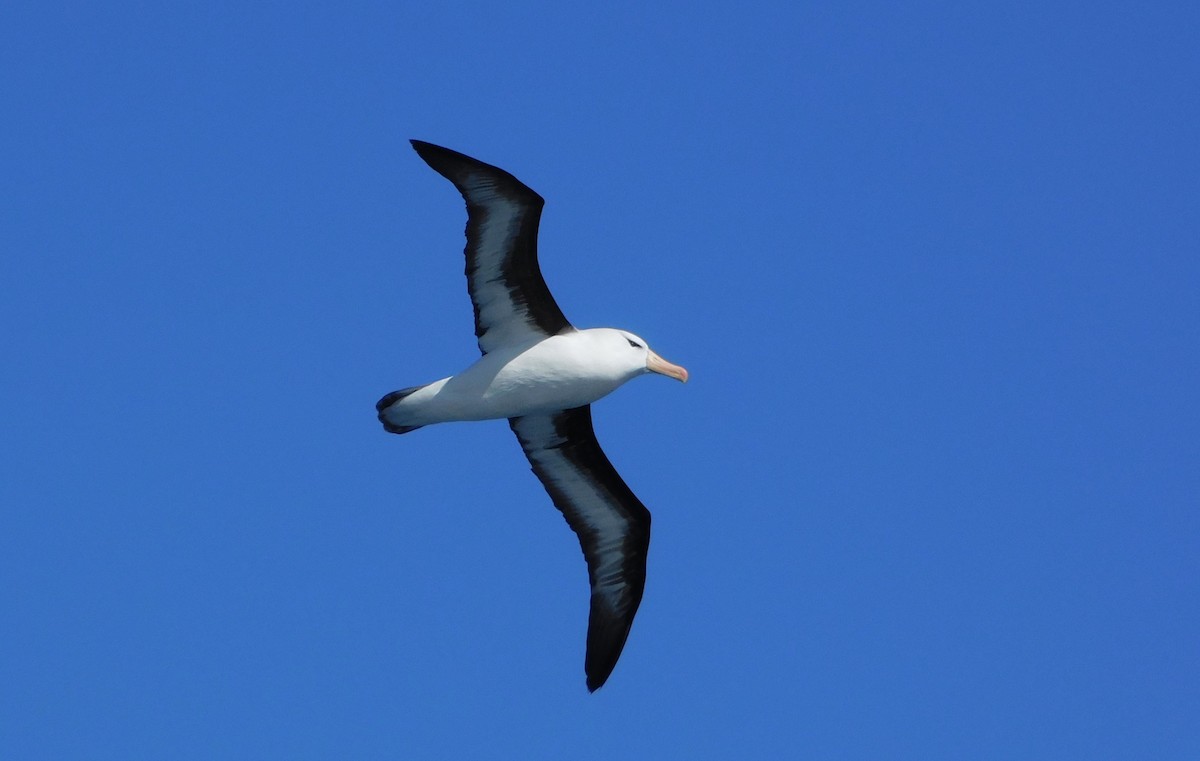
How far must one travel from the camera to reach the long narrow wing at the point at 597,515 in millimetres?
17391

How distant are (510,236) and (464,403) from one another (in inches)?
73.6

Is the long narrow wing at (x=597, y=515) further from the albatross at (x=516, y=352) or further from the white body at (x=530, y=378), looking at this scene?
the white body at (x=530, y=378)

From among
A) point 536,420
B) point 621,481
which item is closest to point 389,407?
point 536,420

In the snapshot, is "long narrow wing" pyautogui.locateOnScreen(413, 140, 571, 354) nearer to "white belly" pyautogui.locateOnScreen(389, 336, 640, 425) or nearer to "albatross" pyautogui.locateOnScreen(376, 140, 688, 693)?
"albatross" pyautogui.locateOnScreen(376, 140, 688, 693)

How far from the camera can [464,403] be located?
16.0 meters

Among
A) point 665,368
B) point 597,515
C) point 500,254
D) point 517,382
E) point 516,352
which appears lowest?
point 597,515

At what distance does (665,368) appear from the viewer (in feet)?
53.9

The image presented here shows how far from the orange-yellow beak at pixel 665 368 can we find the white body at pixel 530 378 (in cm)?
17

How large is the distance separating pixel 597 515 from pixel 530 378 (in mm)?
2635

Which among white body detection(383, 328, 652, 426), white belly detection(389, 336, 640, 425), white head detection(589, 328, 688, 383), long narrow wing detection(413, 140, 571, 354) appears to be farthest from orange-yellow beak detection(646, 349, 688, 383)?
long narrow wing detection(413, 140, 571, 354)

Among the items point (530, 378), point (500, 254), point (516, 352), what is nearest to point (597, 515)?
point (530, 378)

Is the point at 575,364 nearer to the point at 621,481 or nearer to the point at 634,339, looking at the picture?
the point at 634,339

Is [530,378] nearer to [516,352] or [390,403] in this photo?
[516,352]

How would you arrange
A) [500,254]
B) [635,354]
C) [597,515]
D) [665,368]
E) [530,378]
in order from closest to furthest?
1. [500,254]
2. [530,378]
3. [635,354]
4. [665,368]
5. [597,515]
